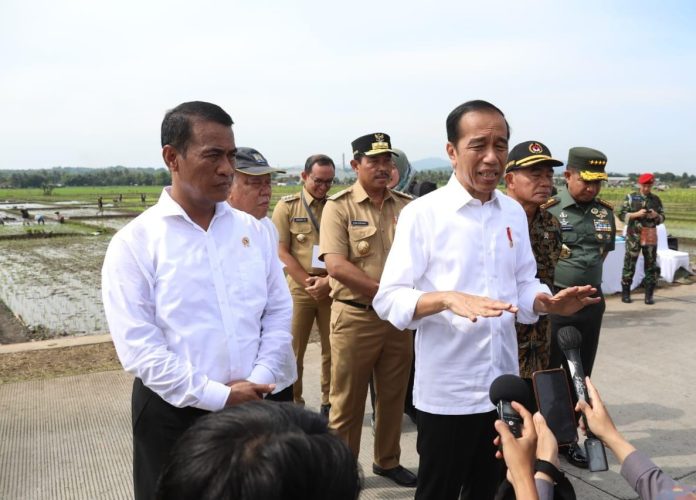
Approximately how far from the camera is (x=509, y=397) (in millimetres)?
1582

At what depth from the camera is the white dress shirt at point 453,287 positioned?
2066mm

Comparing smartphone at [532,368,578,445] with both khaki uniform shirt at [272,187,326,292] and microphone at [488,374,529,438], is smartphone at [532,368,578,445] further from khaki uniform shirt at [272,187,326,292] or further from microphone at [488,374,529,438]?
khaki uniform shirt at [272,187,326,292]

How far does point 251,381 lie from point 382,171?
162 cm

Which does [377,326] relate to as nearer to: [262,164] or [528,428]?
[262,164]

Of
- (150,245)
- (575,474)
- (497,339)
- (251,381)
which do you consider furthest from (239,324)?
(575,474)

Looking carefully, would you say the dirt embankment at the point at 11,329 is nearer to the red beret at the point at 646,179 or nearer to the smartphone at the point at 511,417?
the smartphone at the point at 511,417

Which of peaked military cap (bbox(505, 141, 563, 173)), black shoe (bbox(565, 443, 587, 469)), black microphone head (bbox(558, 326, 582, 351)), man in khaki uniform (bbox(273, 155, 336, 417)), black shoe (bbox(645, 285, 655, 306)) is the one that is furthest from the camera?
black shoe (bbox(645, 285, 655, 306))

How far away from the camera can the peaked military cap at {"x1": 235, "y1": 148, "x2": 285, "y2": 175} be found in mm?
3080

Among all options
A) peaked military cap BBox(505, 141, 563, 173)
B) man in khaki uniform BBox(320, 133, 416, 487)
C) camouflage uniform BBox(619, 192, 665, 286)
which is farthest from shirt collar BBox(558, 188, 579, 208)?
camouflage uniform BBox(619, 192, 665, 286)

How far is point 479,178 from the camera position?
6.93 feet

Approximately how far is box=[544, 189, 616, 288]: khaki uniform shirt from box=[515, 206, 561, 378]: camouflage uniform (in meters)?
0.37

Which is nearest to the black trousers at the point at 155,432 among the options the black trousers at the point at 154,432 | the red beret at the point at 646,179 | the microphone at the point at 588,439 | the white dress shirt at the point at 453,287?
the black trousers at the point at 154,432

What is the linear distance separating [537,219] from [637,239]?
5.42m

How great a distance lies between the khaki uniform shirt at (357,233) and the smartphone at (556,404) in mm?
1508
